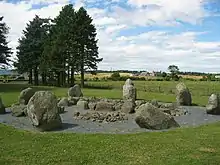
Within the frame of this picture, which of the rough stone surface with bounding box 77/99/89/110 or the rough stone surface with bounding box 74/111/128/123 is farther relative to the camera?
the rough stone surface with bounding box 77/99/89/110

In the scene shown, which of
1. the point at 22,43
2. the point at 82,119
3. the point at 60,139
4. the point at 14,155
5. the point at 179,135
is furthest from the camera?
the point at 22,43

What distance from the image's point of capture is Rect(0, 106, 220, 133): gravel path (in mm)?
18266

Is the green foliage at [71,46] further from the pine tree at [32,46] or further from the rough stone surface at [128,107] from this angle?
the rough stone surface at [128,107]

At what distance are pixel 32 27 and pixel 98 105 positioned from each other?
4979 cm

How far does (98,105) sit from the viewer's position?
26531 mm

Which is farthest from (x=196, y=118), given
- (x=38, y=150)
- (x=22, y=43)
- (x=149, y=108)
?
(x=22, y=43)

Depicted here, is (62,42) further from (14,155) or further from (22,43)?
(14,155)

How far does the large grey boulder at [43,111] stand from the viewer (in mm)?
18156

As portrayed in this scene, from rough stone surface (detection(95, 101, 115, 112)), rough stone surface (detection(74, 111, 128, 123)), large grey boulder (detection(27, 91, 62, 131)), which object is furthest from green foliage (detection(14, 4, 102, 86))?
large grey boulder (detection(27, 91, 62, 131))

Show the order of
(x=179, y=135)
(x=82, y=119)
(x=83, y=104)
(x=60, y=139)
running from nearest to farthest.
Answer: (x=60, y=139), (x=179, y=135), (x=82, y=119), (x=83, y=104)

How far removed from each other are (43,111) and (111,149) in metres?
6.86

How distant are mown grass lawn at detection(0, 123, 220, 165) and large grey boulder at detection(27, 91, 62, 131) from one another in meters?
2.46

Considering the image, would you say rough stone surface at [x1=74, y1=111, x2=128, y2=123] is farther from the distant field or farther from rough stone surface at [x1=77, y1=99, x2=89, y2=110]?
the distant field

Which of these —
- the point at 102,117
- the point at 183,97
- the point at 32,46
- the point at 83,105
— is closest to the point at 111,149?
the point at 102,117
